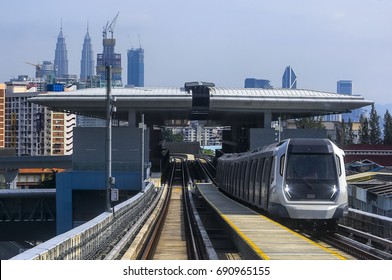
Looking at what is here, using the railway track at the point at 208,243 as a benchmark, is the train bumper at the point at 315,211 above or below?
above

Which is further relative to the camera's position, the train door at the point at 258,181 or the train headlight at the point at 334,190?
the train door at the point at 258,181

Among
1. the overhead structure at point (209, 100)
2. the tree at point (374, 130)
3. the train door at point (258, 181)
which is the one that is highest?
the overhead structure at point (209, 100)

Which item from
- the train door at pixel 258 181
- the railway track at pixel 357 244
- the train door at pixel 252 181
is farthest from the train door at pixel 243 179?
the railway track at pixel 357 244

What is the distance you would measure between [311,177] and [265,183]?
3.37 meters

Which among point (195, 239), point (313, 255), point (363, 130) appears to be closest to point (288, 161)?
point (195, 239)

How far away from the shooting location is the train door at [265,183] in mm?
23875

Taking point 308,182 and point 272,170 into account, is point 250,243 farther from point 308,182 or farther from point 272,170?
point 272,170

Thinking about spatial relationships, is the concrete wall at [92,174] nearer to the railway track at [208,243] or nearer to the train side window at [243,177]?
the railway track at [208,243]

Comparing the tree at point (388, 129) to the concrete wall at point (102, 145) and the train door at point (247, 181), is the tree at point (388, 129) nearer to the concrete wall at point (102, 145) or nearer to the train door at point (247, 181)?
the concrete wall at point (102, 145)

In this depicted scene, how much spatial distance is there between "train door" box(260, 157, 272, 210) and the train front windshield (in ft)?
6.78

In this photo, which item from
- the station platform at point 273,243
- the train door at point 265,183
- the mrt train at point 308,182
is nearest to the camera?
the station platform at point 273,243

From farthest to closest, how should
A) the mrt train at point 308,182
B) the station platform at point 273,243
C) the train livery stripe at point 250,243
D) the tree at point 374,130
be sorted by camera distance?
1. the tree at point 374,130
2. the mrt train at point 308,182
3. the station platform at point 273,243
4. the train livery stripe at point 250,243

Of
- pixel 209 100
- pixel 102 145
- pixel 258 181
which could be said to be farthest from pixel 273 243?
pixel 209 100

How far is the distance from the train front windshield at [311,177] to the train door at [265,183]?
2.07 m
